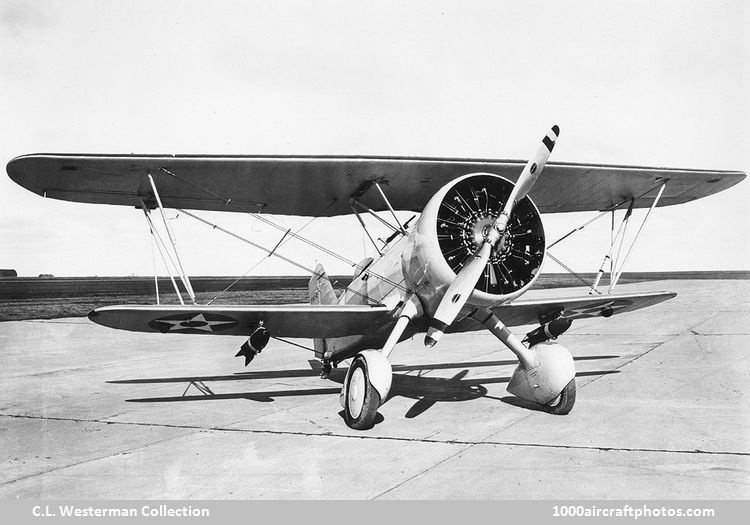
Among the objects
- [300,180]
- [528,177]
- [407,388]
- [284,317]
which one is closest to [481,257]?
[528,177]

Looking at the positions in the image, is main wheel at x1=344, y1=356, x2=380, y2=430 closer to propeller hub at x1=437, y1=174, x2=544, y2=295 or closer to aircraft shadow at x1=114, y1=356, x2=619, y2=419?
aircraft shadow at x1=114, y1=356, x2=619, y2=419

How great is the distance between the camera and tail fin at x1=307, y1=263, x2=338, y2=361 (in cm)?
1077

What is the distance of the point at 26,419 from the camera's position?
25.1ft

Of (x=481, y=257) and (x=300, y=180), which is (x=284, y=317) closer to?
(x=300, y=180)

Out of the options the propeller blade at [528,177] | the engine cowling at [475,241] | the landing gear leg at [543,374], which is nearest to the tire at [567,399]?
the landing gear leg at [543,374]

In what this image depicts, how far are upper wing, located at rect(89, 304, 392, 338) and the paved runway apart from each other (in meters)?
1.05

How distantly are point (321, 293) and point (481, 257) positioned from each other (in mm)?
5110

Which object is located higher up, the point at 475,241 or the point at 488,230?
the point at 488,230

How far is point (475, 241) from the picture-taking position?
272 inches

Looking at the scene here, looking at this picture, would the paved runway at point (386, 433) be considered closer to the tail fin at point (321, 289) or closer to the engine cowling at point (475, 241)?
the tail fin at point (321, 289)

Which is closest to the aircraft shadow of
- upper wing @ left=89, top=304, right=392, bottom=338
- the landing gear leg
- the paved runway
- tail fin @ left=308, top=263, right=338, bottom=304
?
the paved runway

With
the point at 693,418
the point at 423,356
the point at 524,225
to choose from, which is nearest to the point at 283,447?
the point at 524,225

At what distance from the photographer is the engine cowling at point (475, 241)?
690 centimetres

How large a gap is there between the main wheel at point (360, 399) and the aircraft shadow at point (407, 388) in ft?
2.67
